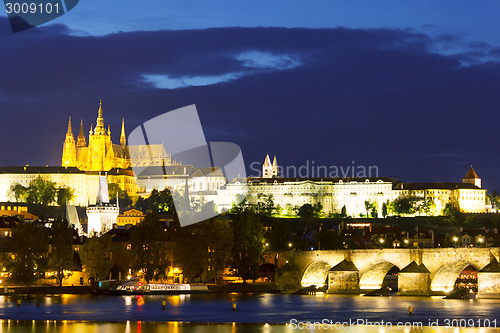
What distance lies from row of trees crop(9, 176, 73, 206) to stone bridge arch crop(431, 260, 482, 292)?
330 ft

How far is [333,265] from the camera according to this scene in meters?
61.2

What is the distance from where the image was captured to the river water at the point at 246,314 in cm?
4372

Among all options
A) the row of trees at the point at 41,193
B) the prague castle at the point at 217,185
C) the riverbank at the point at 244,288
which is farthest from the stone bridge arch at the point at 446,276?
the row of trees at the point at 41,193

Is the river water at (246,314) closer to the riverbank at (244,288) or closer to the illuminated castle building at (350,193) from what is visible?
the riverbank at (244,288)

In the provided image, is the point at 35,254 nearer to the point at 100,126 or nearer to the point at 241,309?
the point at 241,309

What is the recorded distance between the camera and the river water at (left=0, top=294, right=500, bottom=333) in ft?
143

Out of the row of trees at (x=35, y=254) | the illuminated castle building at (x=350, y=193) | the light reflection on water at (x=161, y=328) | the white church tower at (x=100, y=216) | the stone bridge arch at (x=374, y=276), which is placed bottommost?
the light reflection on water at (x=161, y=328)

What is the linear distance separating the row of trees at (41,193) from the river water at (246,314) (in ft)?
314

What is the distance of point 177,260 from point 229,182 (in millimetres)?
102124

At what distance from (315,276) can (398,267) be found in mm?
6746

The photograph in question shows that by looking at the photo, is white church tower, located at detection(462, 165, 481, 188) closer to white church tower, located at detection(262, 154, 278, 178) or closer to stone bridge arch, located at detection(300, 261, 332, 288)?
white church tower, located at detection(262, 154, 278, 178)

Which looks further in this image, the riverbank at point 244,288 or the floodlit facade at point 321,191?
the floodlit facade at point 321,191

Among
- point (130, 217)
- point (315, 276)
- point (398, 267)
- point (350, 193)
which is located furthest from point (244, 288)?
point (350, 193)

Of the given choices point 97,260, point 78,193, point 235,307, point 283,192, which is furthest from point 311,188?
point 235,307
